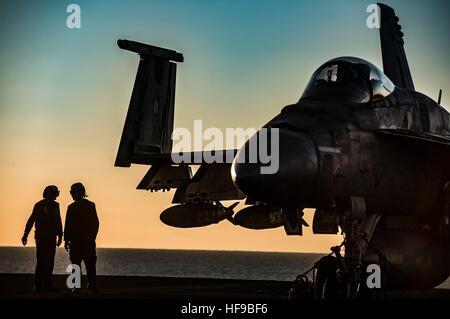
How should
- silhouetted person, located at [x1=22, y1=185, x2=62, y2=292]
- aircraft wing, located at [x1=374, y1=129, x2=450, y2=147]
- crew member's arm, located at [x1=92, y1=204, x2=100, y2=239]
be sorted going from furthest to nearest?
silhouetted person, located at [x1=22, y1=185, x2=62, y2=292], crew member's arm, located at [x1=92, y1=204, x2=100, y2=239], aircraft wing, located at [x1=374, y1=129, x2=450, y2=147]

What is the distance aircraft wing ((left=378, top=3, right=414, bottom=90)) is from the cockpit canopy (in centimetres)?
729

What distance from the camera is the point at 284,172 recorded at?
11.8 metres

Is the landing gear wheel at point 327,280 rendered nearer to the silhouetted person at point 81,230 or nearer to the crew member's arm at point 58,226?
the silhouetted person at point 81,230

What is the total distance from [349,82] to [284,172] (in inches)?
112

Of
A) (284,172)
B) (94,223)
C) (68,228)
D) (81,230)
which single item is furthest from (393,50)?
(284,172)

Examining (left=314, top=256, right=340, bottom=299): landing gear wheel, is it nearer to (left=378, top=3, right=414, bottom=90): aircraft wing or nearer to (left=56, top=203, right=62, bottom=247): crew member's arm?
(left=56, top=203, right=62, bottom=247): crew member's arm

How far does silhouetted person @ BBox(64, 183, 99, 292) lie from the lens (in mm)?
15961

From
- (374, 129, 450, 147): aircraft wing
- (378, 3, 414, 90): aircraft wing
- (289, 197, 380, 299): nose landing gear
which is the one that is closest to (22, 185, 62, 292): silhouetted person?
(289, 197, 380, 299): nose landing gear

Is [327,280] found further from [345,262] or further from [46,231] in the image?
[46,231]

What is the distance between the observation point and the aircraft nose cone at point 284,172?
1180cm
